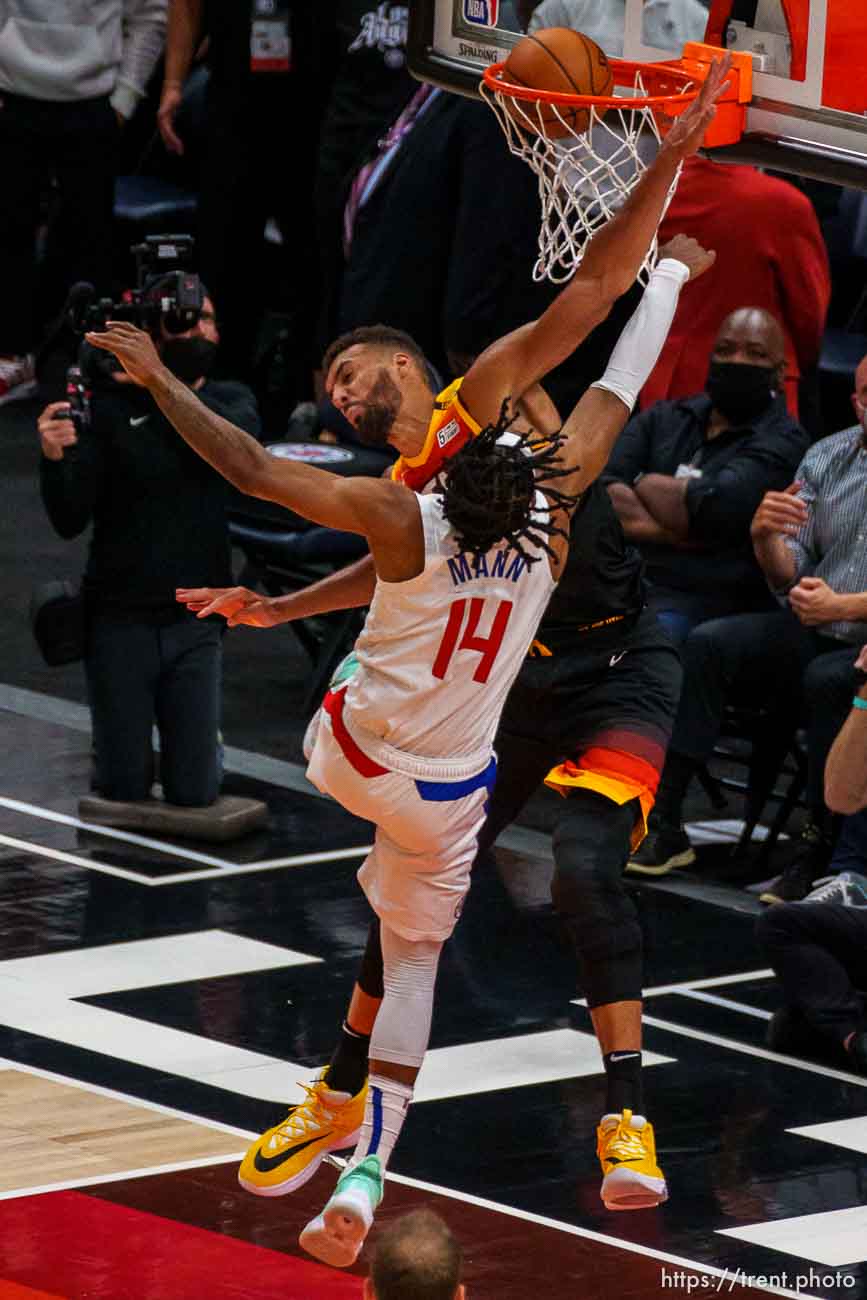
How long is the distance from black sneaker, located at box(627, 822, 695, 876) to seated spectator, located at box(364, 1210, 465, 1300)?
15.6 ft

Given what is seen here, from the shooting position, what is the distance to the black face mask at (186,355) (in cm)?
899

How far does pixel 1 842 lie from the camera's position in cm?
895

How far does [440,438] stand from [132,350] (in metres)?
0.82

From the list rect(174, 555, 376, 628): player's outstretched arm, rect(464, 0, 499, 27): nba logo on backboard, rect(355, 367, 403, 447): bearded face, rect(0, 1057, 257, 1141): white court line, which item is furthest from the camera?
rect(464, 0, 499, 27): nba logo on backboard

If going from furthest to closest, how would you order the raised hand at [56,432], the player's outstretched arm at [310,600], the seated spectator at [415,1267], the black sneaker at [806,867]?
the raised hand at [56,432] → the black sneaker at [806,867] → the player's outstretched arm at [310,600] → the seated spectator at [415,1267]

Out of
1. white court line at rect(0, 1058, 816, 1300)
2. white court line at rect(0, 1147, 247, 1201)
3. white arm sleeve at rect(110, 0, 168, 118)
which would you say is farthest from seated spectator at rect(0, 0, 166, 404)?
white court line at rect(0, 1147, 247, 1201)

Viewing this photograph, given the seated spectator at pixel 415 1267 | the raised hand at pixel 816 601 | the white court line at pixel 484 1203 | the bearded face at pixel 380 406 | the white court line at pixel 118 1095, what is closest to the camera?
the seated spectator at pixel 415 1267

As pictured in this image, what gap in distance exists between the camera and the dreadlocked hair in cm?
548

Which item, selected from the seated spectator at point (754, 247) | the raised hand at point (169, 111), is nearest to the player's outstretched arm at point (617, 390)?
the seated spectator at point (754, 247)

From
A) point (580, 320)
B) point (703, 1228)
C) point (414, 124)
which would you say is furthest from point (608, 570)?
point (414, 124)

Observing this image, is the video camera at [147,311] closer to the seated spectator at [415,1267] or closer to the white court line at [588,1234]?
the white court line at [588,1234]

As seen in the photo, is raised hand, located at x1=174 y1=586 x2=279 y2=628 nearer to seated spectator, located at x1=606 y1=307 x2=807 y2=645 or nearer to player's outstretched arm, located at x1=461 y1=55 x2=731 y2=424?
player's outstretched arm, located at x1=461 y1=55 x2=731 y2=424

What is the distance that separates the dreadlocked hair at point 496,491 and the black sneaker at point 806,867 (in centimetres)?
334

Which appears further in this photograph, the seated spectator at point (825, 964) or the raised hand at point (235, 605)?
the seated spectator at point (825, 964)
